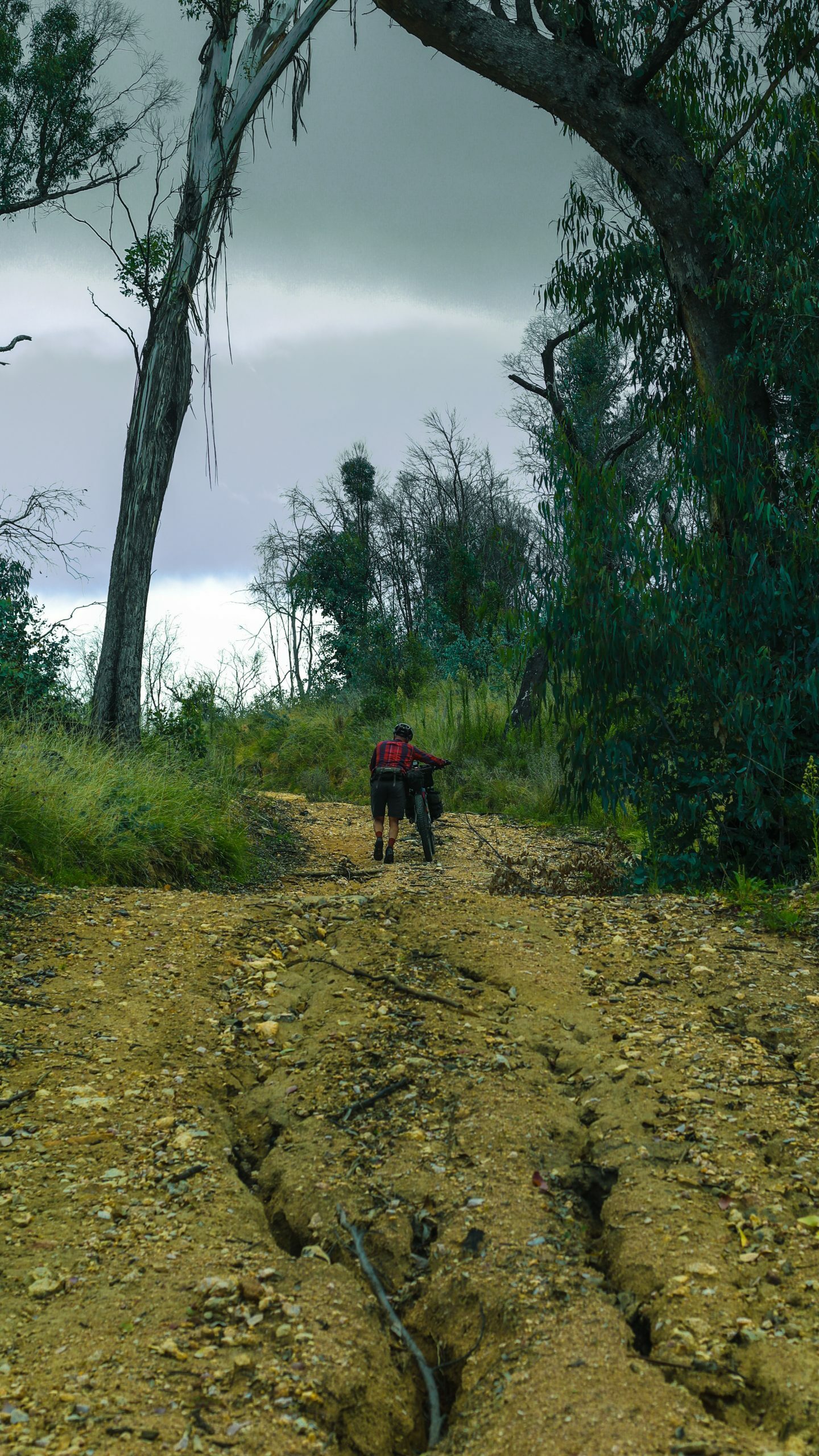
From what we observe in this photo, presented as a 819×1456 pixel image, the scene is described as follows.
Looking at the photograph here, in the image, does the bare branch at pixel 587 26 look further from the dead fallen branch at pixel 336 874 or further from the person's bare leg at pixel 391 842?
the dead fallen branch at pixel 336 874

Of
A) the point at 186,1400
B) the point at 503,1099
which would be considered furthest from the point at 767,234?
the point at 186,1400

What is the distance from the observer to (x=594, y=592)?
644 centimetres

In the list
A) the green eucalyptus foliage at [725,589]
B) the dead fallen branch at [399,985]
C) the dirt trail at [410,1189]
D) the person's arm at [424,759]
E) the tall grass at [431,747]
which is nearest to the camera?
the dirt trail at [410,1189]

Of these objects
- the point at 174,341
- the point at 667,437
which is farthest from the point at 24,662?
the point at 667,437

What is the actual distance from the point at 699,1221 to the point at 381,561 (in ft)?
98.0

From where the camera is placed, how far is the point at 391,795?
30.3ft

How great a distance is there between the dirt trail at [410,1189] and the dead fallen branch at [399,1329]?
0.08ft

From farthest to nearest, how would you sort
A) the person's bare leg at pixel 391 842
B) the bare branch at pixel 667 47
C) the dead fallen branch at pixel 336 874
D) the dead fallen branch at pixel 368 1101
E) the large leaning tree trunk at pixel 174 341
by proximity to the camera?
1. the large leaning tree trunk at pixel 174 341
2. the person's bare leg at pixel 391 842
3. the dead fallen branch at pixel 336 874
4. the bare branch at pixel 667 47
5. the dead fallen branch at pixel 368 1101

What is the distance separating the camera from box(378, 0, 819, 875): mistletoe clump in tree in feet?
20.6

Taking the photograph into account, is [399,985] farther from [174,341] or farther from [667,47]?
[174,341]

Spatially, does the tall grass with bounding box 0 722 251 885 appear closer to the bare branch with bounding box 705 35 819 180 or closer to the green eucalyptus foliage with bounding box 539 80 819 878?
the green eucalyptus foliage with bounding box 539 80 819 878

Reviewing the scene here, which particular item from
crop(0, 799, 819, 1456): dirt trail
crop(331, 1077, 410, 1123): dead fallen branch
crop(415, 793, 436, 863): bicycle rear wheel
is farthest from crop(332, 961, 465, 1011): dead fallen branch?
crop(415, 793, 436, 863): bicycle rear wheel

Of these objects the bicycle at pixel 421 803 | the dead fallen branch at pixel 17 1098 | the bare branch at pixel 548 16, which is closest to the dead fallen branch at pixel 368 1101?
the dead fallen branch at pixel 17 1098

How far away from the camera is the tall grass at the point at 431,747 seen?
13.2 m
